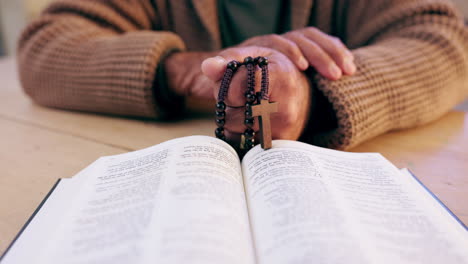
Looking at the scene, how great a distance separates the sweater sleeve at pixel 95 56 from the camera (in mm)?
695

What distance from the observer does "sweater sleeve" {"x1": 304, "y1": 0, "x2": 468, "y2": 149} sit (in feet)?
1.81

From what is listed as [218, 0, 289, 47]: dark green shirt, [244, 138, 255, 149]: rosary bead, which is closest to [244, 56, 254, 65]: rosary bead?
[244, 138, 255, 149]: rosary bead

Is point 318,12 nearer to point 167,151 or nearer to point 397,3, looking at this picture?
point 397,3

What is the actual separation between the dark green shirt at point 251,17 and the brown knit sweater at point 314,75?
1.7 inches

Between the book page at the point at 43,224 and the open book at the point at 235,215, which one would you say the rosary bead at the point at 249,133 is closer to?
the open book at the point at 235,215

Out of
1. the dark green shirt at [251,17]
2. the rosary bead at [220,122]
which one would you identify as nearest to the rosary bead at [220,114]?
the rosary bead at [220,122]

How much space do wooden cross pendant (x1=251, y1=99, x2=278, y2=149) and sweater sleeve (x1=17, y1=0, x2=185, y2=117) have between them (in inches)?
12.3

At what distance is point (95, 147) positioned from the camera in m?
0.61

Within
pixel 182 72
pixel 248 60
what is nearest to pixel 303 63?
pixel 248 60

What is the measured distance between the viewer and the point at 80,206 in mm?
340

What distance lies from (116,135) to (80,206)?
338 millimetres

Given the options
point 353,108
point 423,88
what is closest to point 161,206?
point 353,108

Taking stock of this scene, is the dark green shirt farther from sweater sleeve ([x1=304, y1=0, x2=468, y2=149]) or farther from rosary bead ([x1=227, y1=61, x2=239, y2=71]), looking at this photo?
rosary bead ([x1=227, y1=61, x2=239, y2=71])

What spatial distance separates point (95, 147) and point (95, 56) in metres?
0.26
